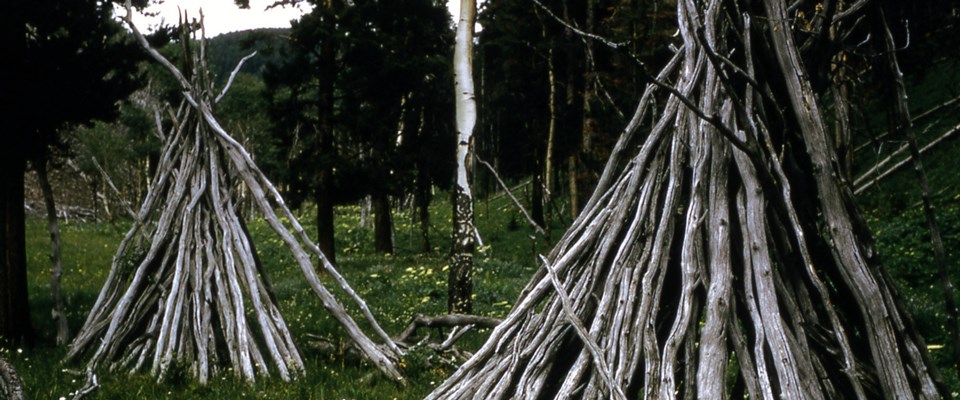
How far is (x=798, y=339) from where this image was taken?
314 centimetres

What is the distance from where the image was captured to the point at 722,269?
324 cm

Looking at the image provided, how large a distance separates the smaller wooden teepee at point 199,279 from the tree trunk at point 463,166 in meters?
1.99

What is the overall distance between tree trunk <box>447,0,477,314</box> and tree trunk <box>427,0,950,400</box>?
4.30 metres

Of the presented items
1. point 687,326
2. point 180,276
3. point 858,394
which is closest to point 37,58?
point 180,276

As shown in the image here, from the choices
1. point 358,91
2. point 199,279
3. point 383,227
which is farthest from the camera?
point 383,227

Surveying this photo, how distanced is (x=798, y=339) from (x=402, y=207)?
40.1 metres

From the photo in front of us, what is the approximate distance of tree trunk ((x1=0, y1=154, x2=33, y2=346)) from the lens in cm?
723

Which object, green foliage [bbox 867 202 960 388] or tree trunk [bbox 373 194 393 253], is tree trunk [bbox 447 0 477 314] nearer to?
green foliage [bbox 867 202 960 388]

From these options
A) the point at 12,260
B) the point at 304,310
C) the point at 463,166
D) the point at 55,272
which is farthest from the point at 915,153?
the point at 304,310

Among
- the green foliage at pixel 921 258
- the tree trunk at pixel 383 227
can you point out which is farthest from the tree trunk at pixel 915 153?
the tree trunk at pixel 383 227

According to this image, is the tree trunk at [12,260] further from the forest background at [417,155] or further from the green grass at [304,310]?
the green grass at [304,310]

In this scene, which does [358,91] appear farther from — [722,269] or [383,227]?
[722,269]

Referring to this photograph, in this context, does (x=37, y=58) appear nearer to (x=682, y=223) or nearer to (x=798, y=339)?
(x=682, y=223)

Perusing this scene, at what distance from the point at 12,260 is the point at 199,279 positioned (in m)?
2.07
